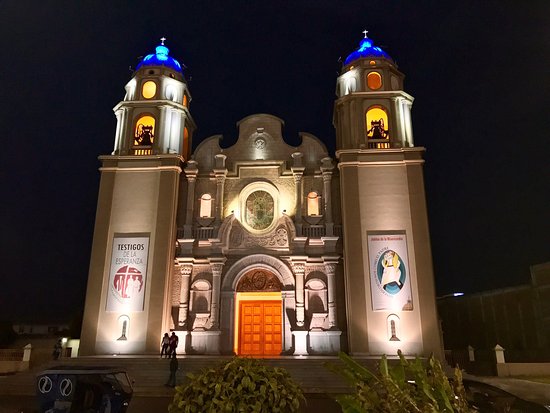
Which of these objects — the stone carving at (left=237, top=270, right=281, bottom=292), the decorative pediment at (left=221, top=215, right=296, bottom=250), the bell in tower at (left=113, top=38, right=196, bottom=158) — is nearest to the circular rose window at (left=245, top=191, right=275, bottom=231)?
the decorative pediment at (left=221, top=215, right=296, bottom=250)

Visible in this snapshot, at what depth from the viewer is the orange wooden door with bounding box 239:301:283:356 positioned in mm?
18469

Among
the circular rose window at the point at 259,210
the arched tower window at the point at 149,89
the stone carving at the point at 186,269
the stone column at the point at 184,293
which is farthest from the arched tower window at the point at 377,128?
the arched tower window at the point at 149,89

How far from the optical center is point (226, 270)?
62.2 ft

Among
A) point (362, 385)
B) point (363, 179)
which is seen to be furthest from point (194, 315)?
point (362, 385)

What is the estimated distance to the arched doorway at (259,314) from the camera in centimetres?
1853

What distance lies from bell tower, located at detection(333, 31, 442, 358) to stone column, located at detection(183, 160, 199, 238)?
22.1 feet

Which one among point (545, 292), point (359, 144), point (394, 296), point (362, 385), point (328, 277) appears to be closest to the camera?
point (362, 385)

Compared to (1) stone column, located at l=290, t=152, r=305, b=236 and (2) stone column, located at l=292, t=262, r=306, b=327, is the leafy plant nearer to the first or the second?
(2) stone column, located at l=292, t=262, r=306, b=327

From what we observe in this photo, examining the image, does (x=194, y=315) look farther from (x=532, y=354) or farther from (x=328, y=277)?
(x=532, y=354)

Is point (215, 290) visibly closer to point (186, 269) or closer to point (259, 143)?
point (186, 269)

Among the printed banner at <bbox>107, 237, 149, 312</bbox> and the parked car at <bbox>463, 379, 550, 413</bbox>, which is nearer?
the parked car at <bbox>463, 379, 550, 413</bbox>

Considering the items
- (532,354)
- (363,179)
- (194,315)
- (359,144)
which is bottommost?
(532,354)

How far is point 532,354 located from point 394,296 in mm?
8119

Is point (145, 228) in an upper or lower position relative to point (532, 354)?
upper
